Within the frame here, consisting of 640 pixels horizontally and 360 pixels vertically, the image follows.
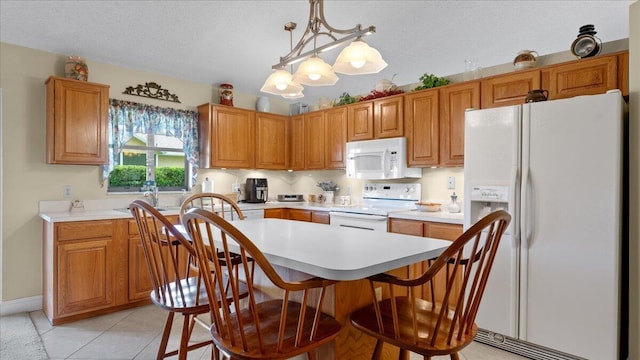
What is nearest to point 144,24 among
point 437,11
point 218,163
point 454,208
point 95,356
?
point 218,163

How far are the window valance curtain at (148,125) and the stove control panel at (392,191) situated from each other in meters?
2.12

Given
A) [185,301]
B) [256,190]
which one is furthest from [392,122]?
[185,301]

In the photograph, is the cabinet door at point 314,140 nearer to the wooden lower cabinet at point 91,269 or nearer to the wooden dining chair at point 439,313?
the wooden lower cabinet at point 91,269

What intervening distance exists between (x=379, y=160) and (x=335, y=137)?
2.55ft

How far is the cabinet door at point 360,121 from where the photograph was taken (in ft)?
12.9

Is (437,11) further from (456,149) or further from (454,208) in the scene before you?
(454,208)

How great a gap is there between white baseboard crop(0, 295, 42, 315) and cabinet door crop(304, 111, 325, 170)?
3117 mm

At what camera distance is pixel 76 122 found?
3.21 meters

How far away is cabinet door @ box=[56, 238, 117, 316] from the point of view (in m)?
2.86

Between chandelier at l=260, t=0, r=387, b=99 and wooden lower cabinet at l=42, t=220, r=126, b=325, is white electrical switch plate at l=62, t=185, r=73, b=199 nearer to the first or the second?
wooden lower cabinet at l=42, t=220, r=126, b=325

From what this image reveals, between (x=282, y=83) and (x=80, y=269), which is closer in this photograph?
(x=282, y=83)

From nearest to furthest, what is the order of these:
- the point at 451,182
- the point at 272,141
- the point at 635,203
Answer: the point at 635,203 < the point at 451,182 < the point at 272,141

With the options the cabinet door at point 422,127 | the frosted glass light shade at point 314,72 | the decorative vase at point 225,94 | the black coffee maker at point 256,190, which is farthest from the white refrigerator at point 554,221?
the decorative vase at point 225,94

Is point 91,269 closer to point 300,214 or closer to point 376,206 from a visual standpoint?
point 300,214
